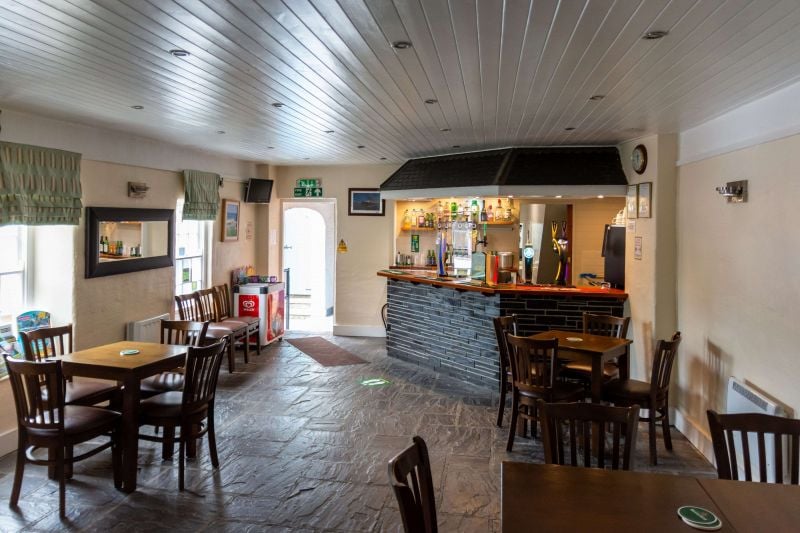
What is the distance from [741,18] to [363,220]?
6.96 m

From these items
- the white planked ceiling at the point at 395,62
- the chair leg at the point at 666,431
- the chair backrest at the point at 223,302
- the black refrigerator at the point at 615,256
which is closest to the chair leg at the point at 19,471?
the white planked ceiling at the point at 395,62

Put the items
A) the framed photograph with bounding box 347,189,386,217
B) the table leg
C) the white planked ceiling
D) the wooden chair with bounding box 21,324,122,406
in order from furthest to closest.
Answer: the framed photograph with bounding box 347,189,386,217
the wooden chair with bounding box 21,324,122,406
the table leg
the white planked ceiling

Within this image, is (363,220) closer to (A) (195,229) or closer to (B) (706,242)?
(A) (195,229)

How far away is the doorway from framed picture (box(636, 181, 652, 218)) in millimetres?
6418

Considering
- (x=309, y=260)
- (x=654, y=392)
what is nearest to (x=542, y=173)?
(x=654, y=392)

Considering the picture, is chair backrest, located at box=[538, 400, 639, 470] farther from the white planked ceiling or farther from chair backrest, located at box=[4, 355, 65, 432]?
chair backrest, located at box=[4, 355, 65, 432]

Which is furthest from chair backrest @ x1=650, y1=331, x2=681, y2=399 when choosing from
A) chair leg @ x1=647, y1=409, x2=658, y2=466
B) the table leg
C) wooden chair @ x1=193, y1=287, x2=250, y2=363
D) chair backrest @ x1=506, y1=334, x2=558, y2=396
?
wooden chair @ x1=193, y1=287, x2=250, y2=363

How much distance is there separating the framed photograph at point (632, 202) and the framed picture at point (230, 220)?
5308 millimetres

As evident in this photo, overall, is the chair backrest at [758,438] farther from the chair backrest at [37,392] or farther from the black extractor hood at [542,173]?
the black extractor hood at [542,173]

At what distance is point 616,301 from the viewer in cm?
601

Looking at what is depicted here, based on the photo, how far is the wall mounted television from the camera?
859cm

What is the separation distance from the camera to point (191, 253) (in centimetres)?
748

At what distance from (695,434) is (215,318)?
5.74m

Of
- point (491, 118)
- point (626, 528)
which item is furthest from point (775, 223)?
point (626, 528)
